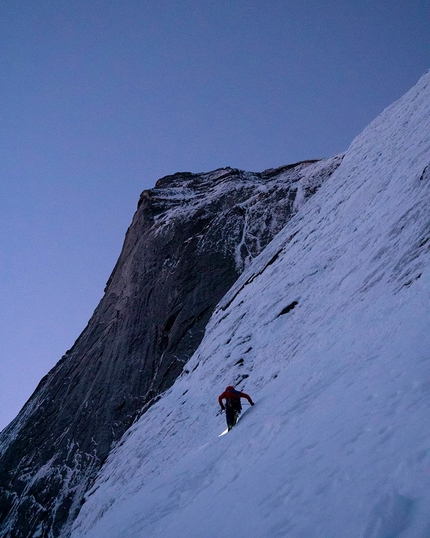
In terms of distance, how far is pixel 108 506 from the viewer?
43.4ft

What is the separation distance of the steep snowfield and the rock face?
3.18m

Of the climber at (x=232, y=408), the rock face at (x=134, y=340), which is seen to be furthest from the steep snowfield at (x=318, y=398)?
the rock face at (x=134, y=340)

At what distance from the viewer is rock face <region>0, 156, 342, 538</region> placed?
20581 millimetres

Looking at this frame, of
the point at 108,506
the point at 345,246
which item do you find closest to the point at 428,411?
the point at 345,246

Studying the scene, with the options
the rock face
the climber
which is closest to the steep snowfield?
the climber

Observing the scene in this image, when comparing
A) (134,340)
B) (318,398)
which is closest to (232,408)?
(318,398)

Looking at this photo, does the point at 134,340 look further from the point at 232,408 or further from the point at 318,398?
the point at 318,398

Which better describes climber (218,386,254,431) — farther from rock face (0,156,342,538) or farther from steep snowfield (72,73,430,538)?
rock face (0,156,342,538)

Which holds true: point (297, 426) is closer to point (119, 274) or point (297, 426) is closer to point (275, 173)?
point (119, 274)

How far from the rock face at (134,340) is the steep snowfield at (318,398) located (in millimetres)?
3178

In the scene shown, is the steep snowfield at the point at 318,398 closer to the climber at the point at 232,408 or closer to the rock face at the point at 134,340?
the climber at the point at 232,408

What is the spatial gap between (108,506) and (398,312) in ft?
34.8

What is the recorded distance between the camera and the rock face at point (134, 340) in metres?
20.6

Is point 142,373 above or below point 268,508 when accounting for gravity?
above
